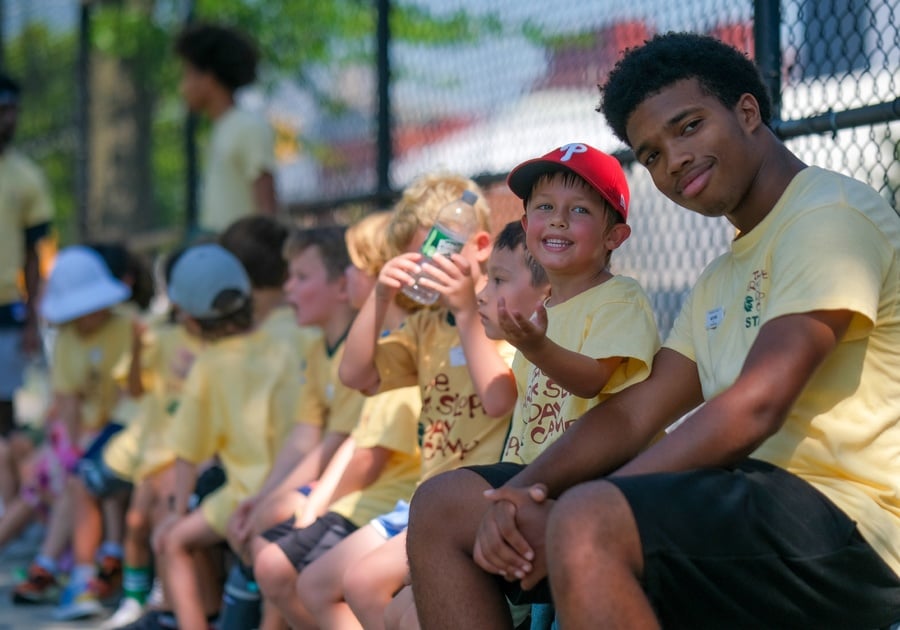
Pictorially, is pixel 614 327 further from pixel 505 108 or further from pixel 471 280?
pixel 505 108

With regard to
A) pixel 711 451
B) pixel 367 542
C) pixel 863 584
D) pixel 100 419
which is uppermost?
pixel 711 451

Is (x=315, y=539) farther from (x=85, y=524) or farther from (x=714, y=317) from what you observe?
(x=85, y=524)

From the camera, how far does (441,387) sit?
4203mm

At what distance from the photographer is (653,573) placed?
261 centimetres

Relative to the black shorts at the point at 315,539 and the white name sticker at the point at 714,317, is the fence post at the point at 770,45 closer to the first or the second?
the white name sticker at the point at 714,317

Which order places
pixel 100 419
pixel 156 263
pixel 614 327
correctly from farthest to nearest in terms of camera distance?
pixel 156 263
pixel 100 419
pixel 614 327

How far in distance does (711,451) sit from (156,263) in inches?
303

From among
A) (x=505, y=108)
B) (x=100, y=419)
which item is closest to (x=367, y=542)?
(x=505, y=108)

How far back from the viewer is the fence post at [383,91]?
6.57 meters

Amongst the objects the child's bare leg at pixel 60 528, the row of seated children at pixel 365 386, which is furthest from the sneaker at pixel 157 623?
the child's bare leg at pixel 60 528

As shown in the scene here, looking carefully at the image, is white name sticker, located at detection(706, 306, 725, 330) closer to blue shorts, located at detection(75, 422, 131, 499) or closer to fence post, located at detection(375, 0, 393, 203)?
fence post, located at detection(375, 0, 393, 203)

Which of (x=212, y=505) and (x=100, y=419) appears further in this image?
(x=100, y=419)


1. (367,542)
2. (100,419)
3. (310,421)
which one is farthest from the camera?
(100,419)

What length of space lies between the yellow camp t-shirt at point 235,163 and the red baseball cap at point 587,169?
141 inches
